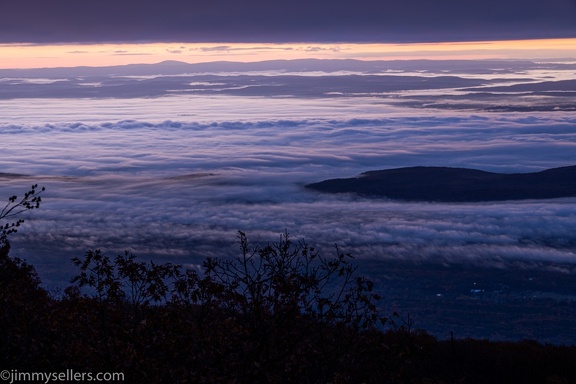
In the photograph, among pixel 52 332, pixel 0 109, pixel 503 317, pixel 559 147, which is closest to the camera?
pixel 52 332

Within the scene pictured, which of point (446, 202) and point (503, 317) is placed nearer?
point (503, 317)

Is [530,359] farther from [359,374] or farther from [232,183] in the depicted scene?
[232,183]

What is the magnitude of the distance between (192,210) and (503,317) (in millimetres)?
36221

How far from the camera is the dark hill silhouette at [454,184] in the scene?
235 feet

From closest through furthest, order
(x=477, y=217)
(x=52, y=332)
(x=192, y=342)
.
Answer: (x=192, y=342) → (x=52, y=332) → (x=477, y=217)

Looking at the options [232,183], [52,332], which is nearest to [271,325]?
[52,332]

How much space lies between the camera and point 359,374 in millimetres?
8719

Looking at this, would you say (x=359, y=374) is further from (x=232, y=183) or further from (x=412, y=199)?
(x=232, y=183)

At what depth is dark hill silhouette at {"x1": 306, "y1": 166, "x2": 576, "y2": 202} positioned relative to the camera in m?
71.8

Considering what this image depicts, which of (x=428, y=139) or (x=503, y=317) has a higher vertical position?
(x=428, y=139)

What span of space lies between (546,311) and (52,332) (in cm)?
2966

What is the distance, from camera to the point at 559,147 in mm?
109438

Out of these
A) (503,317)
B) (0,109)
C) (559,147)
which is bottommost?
(503,317)

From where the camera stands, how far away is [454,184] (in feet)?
257
